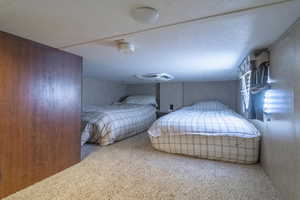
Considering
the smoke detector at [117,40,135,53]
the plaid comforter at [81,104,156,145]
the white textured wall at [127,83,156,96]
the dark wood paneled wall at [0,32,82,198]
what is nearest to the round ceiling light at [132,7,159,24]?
the smoke detector at [117,40,135,53]

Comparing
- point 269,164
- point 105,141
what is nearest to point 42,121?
point 105,141

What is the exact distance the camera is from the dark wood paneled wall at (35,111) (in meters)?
1.43

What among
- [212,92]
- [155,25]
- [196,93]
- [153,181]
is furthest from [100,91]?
[155,25]

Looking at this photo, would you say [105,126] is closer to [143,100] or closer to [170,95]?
[143,100]

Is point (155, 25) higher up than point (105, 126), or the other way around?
point (155, 25)

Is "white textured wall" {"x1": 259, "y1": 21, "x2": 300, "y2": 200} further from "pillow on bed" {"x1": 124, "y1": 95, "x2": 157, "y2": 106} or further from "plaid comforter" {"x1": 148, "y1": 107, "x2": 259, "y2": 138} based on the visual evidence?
"pillow on bed" {"x1": 124, "y1": 95, "x2": 157, "y2": 106}

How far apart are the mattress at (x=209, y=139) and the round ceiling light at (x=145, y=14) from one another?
177 cm

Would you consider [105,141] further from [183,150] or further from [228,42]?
[228,42]

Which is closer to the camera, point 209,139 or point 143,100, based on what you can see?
point 209,139

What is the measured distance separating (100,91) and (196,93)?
302cm

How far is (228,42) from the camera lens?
1.65m

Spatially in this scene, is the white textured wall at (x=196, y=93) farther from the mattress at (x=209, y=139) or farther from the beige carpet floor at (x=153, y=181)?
the beige carpet floor at (x=153, y=181)

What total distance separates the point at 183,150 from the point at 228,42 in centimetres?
162

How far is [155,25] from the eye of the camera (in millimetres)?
1265
